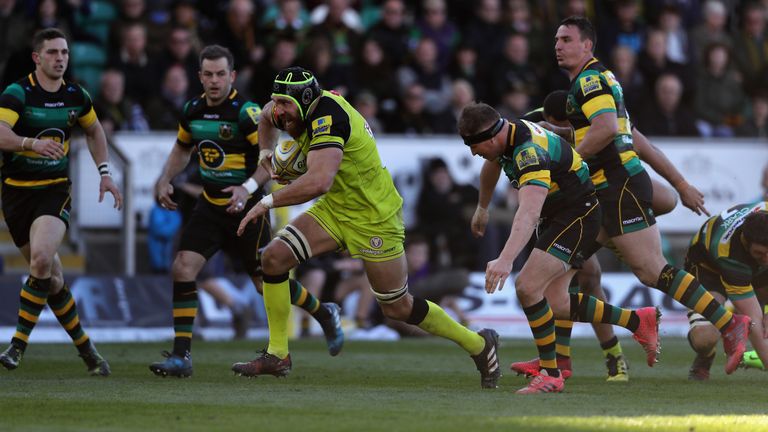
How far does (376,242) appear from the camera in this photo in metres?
10.2

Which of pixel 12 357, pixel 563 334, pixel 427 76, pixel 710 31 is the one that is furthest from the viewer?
pixel 710 31

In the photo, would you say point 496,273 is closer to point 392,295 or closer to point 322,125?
point 392,295

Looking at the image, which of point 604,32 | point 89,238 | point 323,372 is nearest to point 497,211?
point 604,32

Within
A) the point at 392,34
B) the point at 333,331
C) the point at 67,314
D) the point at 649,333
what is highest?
the point at 392,34

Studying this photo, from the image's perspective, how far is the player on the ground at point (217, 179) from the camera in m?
11.4

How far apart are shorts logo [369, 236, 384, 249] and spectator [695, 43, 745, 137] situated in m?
12.4

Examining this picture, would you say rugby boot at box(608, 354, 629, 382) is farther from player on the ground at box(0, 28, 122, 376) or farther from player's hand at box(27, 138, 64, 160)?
player's hand at box(27, 138, 64, 160)

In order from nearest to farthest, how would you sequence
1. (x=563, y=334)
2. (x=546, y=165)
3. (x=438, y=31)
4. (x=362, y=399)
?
(x=362, y=399), (x=546, y=165), (x=563, y=334), (x=438, y=31)

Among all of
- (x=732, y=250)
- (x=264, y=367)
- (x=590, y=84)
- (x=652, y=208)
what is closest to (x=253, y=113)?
(x=264, y=367)

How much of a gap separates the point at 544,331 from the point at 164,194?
3.57 meters

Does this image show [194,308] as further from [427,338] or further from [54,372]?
[427,338]

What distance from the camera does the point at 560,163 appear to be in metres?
9.84

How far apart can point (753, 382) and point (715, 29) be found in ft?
41.0

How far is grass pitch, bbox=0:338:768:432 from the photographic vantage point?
7.80 m
